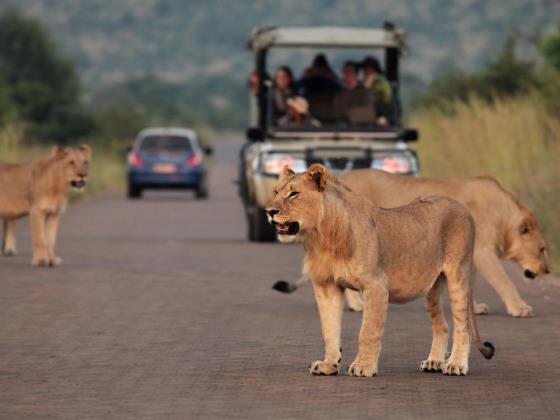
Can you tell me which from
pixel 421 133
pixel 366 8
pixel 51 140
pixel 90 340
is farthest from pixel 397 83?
pixel 366 8

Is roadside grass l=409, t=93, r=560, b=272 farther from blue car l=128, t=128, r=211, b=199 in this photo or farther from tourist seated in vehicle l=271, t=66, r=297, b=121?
blue car l=128, t=128, r=211, b=199

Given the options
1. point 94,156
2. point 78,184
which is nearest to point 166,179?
point 94,156

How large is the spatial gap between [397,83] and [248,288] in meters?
8.22

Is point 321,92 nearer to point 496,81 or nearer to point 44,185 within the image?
point 44,185

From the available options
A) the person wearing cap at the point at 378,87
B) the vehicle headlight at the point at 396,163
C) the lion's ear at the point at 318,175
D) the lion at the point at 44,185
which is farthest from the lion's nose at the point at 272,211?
the person wearing cap at the point at 378,87

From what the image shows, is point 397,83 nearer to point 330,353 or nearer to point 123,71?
point 330,353

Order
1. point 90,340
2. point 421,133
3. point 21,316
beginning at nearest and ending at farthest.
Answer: point 90,340, point 21,316, point 421,133

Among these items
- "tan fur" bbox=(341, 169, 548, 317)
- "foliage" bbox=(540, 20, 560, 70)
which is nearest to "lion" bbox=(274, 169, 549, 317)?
"tan fur" bbox=(341, 169, 548, 317)

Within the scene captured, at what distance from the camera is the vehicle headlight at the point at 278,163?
2203 centimetres

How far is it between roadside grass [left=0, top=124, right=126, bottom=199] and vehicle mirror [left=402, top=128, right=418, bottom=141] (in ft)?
37.7

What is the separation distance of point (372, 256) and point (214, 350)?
1.84 m

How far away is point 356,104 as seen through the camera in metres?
23.2

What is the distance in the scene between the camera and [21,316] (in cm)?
1362

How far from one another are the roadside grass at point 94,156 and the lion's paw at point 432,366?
22.7 m
